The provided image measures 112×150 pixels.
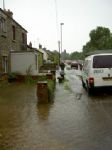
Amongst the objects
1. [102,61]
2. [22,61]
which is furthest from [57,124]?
[22,61]

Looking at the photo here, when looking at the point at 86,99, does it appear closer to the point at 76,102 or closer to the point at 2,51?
the point at 76,102

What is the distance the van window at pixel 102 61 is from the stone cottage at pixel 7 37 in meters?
10.7

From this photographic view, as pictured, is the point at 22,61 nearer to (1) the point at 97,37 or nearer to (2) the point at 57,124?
(2) the point at 57,124

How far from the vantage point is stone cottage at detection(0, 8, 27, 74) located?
2527 centimetres

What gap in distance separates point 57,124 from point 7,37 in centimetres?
1815

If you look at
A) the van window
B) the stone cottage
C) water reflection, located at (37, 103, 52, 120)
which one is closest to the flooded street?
water reflection, located at (37, 103, 52, 120)

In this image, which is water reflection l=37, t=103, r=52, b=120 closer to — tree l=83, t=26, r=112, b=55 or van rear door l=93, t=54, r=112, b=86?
van rear door l=93, t=54, r=112, b=86

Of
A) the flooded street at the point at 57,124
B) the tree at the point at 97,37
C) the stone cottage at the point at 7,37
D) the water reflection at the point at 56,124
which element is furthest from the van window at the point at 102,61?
the tree at the point at 97,37

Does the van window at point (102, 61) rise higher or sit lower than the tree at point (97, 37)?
lower

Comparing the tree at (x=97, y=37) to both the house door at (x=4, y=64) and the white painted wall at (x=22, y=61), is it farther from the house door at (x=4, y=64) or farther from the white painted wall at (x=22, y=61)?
the house door at (x=4, y=64)

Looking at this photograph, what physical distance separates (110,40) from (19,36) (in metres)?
58.1

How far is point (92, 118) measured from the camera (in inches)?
414

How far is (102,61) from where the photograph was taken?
1605 centimetres

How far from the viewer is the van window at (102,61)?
15883mm
